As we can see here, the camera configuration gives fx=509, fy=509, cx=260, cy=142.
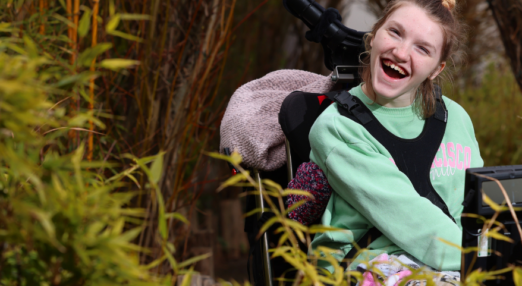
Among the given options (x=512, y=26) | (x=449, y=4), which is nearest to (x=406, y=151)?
(x=449, y=4)

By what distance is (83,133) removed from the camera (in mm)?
1863

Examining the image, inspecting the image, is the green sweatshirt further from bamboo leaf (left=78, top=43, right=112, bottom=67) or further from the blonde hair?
bamboo leaf (left=78, top=43, right=112, bottom=67)

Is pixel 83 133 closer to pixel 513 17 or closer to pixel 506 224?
pixel 506 224

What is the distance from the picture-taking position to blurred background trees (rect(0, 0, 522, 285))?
0.72 m

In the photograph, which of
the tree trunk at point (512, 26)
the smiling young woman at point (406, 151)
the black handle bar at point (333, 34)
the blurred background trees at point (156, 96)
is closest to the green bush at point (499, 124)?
A: the blurred background trees at point (156, 96)

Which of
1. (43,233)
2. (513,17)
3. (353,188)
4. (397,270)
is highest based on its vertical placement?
(513,17)

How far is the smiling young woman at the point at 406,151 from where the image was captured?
136 cm

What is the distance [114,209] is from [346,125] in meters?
0.97

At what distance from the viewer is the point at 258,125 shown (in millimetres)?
1773

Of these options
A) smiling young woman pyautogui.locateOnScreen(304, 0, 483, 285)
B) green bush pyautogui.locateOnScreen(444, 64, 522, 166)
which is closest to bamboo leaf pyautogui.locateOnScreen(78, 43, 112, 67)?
smiling young woman pyautogui.locateOnScreen(304, 0, 483, 285)

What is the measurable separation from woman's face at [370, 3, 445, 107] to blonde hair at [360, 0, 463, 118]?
0.09 feet

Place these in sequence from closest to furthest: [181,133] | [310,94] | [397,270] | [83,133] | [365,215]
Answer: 1. [397,270]
2. [365,215]
3. [310,94]
4. [83,133]
5. [181,133]

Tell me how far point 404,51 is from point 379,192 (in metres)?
0.44

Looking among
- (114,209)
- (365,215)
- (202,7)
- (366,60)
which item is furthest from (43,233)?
(202,7)
